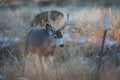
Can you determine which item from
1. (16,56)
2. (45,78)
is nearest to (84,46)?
(16,56)

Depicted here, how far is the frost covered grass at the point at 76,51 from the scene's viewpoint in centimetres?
1278

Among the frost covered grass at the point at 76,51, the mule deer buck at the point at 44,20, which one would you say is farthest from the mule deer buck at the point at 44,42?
the mule deer buck at the point at 44,20

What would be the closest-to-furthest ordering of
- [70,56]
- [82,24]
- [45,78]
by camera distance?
[45,78]
[70,56]
[82,24]

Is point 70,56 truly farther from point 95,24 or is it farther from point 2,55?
point 95,24

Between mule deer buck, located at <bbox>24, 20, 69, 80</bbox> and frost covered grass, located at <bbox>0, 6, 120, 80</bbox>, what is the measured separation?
0.29 m

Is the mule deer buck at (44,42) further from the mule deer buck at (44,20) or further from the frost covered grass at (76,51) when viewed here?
the mule deer buck at (44,20)

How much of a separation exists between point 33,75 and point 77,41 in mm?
3015

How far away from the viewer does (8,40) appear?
15641 millimetres

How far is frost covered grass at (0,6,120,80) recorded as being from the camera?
41.9ft

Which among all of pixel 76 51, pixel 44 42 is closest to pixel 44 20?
pixel 76 51

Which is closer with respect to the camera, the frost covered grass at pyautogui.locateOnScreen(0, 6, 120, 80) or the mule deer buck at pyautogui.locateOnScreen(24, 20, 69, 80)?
the frost covered grass at pyautogui.locateOnScreen(0, 6, 120, 80)

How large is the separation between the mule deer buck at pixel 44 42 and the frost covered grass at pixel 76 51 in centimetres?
29

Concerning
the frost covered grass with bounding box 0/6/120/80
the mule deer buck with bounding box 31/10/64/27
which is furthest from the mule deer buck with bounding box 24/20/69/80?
the mule deer buck with bounding box 31/10/64/27

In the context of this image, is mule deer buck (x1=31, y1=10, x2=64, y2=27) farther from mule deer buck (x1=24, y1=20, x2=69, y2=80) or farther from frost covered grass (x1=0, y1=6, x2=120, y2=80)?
mule deer buck (x1=24, y1=20, x2=69, y2=80)
